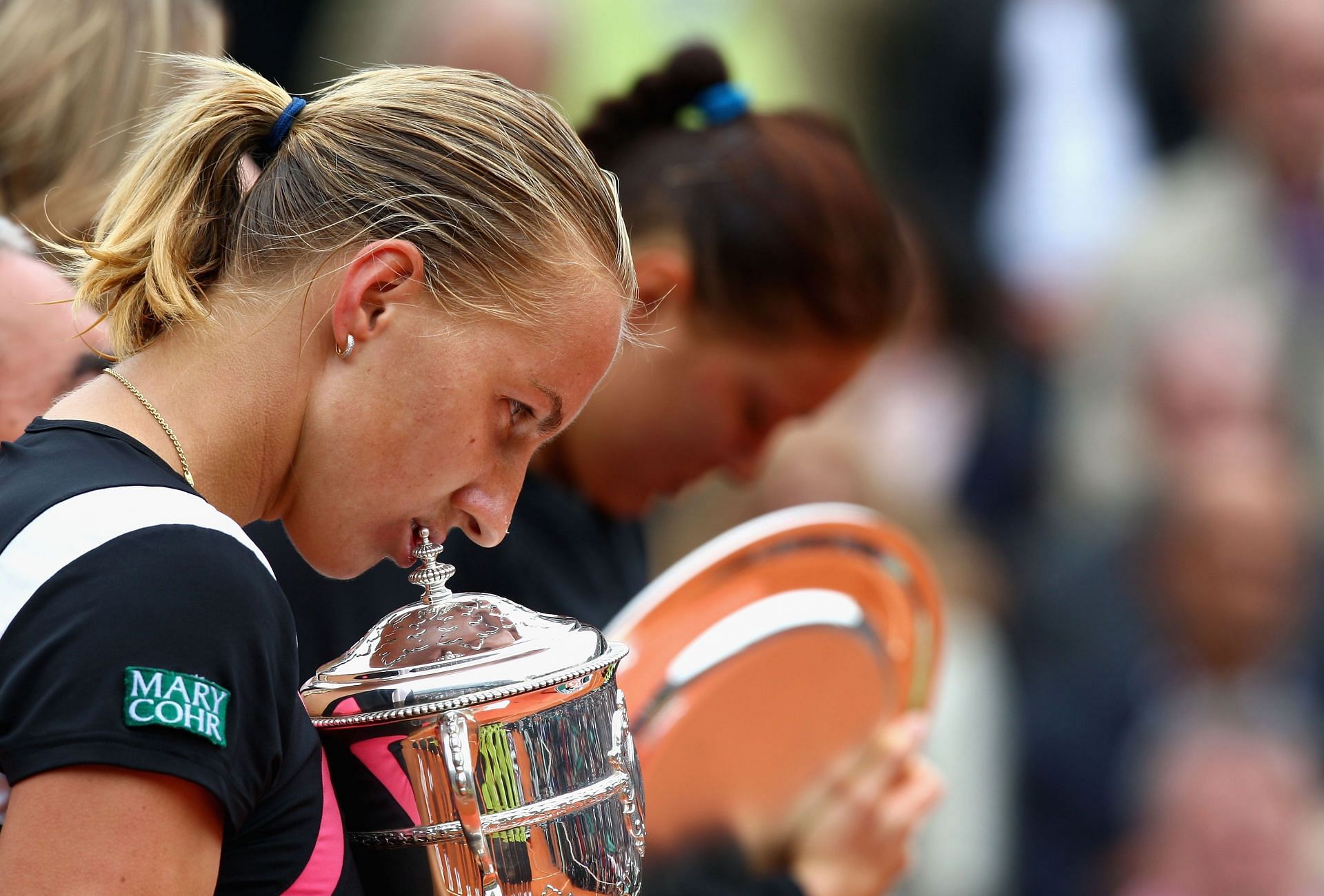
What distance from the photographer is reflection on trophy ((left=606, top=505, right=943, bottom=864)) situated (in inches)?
66.2

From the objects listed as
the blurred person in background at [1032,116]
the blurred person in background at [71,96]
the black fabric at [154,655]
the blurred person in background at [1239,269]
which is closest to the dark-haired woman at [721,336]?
the blurred person in background at [71,96]

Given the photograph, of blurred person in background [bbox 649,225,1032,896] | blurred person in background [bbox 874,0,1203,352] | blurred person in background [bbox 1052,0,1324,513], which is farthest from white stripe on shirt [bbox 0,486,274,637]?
blurred person in background [bbox 874,0,1203,352]

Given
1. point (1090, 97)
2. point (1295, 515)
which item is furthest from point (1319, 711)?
point (1090, 97)

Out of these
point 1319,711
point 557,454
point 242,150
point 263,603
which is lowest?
point 1319,711

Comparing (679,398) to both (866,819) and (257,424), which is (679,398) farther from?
(257,424)

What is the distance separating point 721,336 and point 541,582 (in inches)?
16.9

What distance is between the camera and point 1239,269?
13.4ft

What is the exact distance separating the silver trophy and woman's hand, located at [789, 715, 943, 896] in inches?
32.8

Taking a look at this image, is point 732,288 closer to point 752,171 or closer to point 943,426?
point 752,171

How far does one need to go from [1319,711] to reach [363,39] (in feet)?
8.94

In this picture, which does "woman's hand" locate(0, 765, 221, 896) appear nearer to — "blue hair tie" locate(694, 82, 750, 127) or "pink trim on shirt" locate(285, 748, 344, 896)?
"pink trim on shirt" locate(285, 748, 344, 896)

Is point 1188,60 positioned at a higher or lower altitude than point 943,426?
higher

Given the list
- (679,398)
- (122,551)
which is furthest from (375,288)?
(679,398)

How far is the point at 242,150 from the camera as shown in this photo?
113 cm
